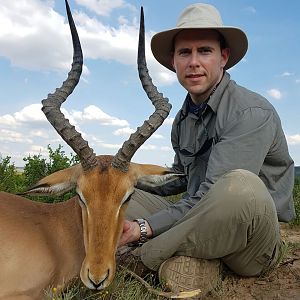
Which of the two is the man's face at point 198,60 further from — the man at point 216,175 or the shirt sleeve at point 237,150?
the shirt sleeve at point 237,150

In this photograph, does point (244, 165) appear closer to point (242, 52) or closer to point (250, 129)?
point (250, 129)

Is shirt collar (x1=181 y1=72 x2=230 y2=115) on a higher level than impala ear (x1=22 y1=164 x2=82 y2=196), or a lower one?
higher

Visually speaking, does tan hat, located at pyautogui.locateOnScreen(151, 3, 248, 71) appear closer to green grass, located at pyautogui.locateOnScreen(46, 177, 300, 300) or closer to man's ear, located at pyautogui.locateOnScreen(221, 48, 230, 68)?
man's ear, located at pyautogui.locateOnScreen(221, 48, 230, 68)

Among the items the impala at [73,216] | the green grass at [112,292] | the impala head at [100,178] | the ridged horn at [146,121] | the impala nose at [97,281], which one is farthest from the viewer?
the ridged horn at [146,121]

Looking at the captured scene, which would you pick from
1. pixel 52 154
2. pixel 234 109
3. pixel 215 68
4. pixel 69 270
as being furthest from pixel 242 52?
pixel 52 154

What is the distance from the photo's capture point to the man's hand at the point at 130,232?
511cm

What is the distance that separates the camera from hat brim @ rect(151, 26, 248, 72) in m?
5.96

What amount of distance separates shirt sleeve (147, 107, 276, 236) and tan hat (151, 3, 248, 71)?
1.03 meters

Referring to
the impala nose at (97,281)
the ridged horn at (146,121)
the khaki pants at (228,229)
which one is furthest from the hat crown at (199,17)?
the impala nose at (97,281)

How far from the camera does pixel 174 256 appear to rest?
537 centimetres

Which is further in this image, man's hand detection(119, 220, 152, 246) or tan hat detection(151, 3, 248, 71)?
tan hat detection(151, 3, 248, 71)

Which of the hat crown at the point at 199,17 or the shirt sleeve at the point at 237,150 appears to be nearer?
the shirt sleeve at the point at 237,150

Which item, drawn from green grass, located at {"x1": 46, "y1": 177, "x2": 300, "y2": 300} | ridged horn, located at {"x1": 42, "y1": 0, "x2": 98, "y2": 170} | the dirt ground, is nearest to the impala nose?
green grass, located at {"x1": 46, "y1": 177, "x2": 300, "y2": 300}

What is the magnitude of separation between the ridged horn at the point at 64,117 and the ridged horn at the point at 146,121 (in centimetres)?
27
